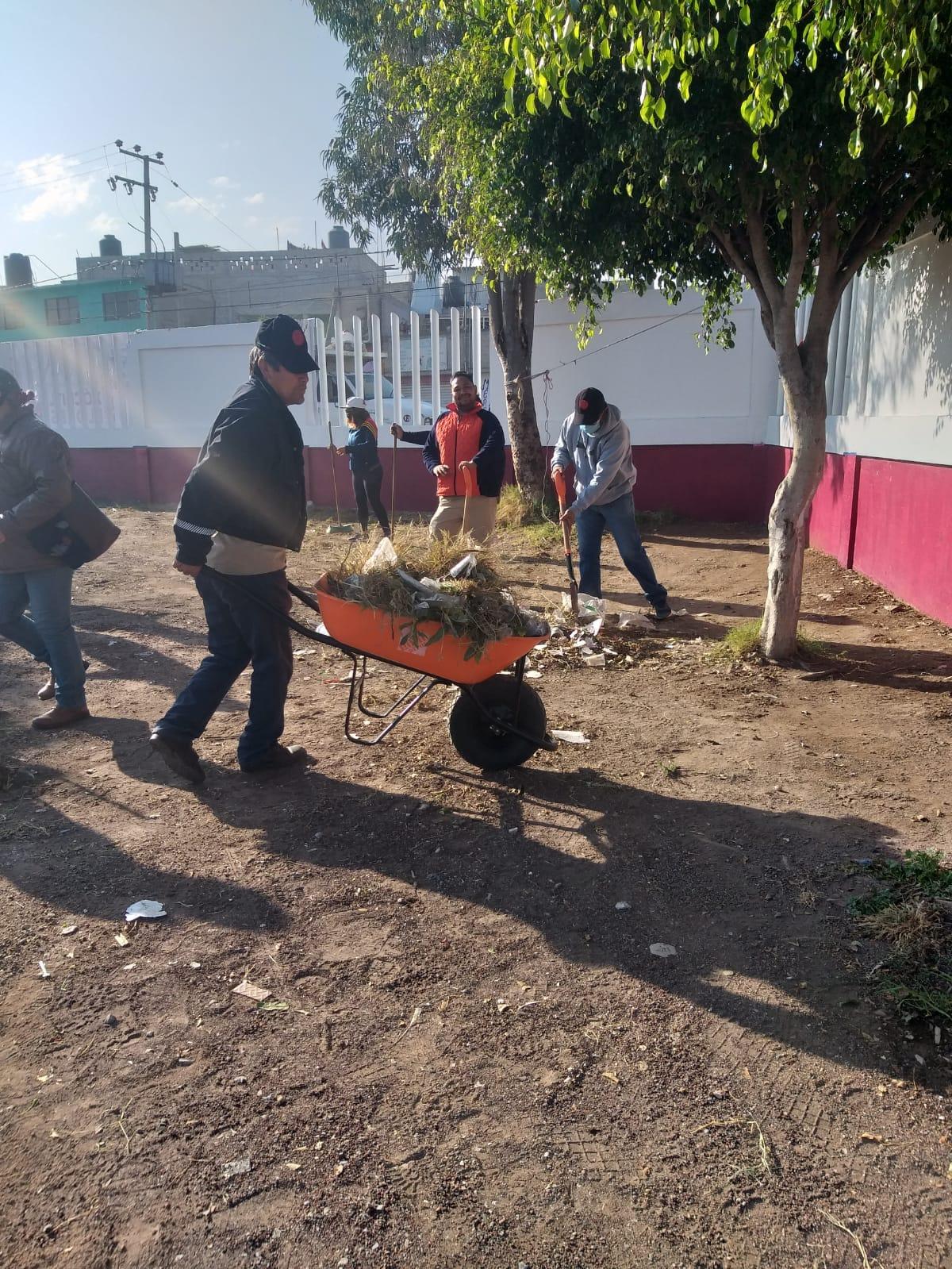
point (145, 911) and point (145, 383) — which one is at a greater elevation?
point (145, 383)

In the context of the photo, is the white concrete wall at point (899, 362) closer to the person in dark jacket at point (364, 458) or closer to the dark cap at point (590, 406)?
the dark cap at point (590, 406)

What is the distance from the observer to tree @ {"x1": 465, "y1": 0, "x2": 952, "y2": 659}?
354 cm

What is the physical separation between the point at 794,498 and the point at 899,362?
2.26 metres

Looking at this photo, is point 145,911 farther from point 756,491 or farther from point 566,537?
point 756,491

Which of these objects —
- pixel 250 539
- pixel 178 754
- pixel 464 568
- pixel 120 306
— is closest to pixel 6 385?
pixel 250 539

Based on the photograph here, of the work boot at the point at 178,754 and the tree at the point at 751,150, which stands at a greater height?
the tree at the point at 751,150

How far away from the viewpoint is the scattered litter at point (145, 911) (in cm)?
329

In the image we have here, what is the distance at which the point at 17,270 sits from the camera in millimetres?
42719

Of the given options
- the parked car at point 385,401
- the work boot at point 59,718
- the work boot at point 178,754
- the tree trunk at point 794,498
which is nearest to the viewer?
the work boot at point 178,754

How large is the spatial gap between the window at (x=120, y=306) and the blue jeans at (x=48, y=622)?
37.9m

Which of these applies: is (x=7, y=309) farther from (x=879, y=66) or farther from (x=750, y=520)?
(x=879, y=66)

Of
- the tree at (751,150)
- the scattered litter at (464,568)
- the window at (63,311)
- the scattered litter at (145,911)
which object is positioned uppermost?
the window at (63,311)

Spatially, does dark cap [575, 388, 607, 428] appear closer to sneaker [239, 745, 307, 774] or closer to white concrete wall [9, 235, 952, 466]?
→ white concrete wall [9, 235, 952, 466]

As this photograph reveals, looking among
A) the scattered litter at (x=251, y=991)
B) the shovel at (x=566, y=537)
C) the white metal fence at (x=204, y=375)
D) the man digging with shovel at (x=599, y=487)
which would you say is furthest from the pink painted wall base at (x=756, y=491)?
the scattered litter at (x=251, y=991)
